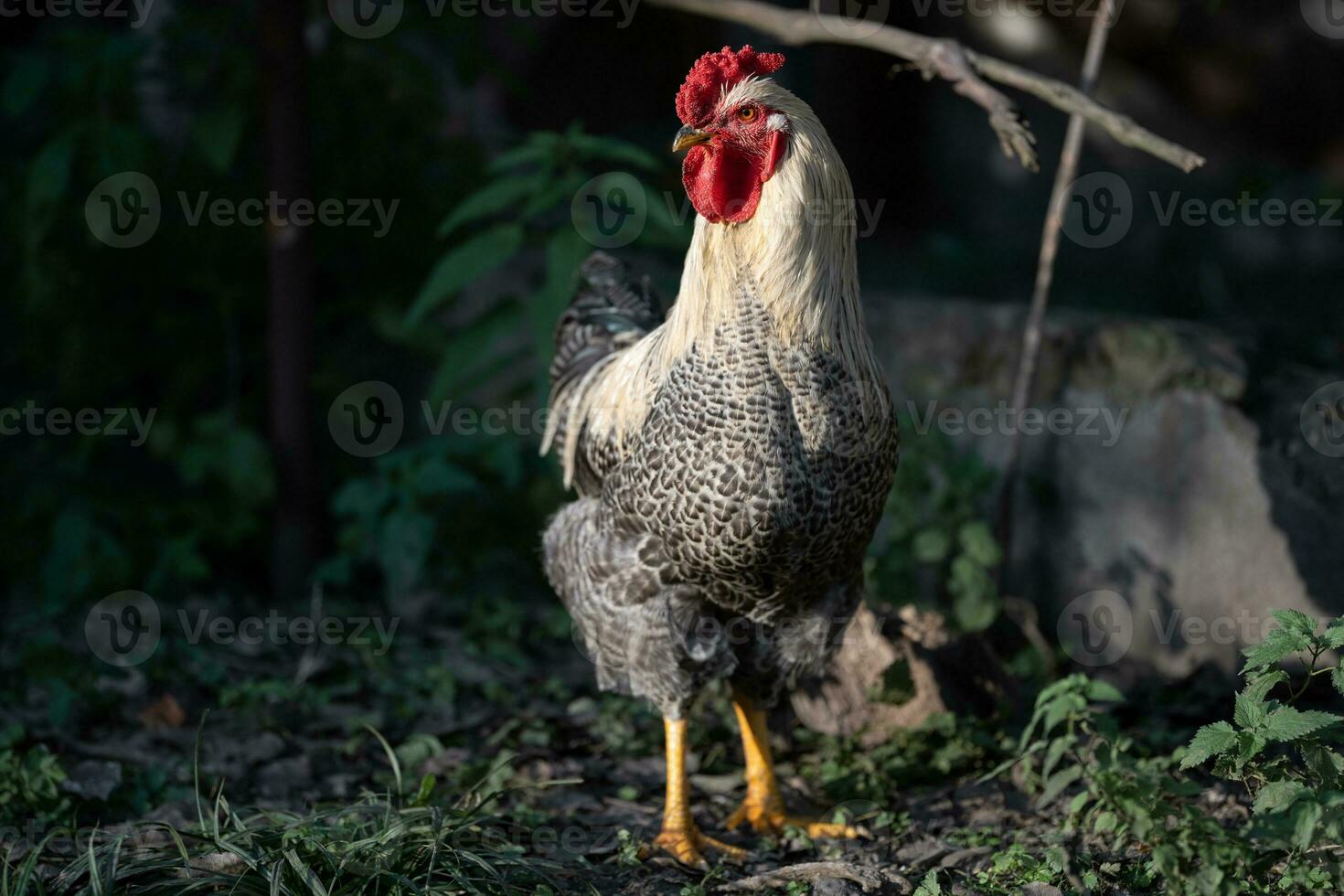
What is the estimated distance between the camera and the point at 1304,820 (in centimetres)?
253

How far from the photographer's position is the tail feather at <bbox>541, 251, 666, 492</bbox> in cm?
415

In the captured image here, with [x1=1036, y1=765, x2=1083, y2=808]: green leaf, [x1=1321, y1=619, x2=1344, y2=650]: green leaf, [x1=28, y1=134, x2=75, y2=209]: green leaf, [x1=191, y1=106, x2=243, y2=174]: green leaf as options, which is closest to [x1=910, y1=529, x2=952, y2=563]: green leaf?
[x1=1036, y1=765, x2=1083, y2=808]: green leaf

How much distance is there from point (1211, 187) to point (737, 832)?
6071 millimetres

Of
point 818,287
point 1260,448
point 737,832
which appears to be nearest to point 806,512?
point 818,287

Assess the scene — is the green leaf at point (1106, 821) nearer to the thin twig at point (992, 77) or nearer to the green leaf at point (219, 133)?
the thin twig at point (992, 77)

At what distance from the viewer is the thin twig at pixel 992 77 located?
3.23 meters

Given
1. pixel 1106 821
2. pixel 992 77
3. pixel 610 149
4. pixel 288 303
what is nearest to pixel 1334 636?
pixel 1106 821

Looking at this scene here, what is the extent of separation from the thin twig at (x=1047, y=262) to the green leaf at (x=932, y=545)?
0.76 feet

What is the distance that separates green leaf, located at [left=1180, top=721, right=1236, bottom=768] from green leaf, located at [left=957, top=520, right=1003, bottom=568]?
1.79 metres

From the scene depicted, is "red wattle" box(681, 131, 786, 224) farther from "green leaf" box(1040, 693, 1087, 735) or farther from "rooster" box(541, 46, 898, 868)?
"green leaf" box(1040, 693, 1087, 735)

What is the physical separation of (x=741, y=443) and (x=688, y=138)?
0.80 metres

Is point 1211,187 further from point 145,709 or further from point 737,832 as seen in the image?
point 145,709

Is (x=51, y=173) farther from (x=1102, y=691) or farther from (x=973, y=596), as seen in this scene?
(x=1102, y=691)

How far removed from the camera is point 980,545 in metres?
4.60
